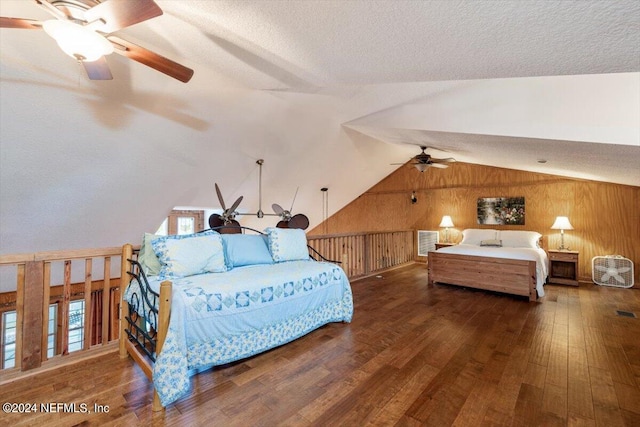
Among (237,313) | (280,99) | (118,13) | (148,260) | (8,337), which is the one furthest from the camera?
(8,337)

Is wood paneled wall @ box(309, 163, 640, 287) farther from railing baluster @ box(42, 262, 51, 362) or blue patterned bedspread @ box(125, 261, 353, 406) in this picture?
railing baluster @ box(42, 262, 51, 362)

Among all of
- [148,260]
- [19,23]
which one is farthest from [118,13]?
[148,260]

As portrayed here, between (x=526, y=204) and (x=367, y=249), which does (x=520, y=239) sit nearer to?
(x=526, y=204)

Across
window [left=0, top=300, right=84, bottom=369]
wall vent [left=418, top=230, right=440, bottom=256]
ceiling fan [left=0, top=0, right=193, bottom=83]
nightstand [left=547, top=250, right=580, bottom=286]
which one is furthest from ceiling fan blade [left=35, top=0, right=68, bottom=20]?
wall vent [left=418, top=230, right=440, bottom=256]

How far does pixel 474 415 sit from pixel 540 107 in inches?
119

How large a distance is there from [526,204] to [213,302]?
21.7 ft

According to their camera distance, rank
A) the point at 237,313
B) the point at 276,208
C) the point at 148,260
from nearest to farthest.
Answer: the point at 237,313 < the point at 148,260 < the point at 276,208

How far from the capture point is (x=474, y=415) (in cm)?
170

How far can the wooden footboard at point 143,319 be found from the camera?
178cm

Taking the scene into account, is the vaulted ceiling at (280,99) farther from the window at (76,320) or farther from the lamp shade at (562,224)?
the window at (76,320)

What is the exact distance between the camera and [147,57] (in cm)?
183

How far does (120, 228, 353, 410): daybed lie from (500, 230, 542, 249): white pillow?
4.06 meters

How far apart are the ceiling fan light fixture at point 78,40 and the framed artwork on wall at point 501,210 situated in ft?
23.1

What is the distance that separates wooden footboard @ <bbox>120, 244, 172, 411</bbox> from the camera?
1.78m
